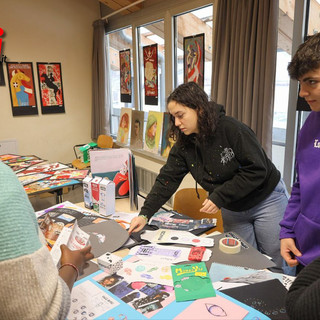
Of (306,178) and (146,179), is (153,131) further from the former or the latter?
(306,178)

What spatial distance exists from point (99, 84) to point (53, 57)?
78cm

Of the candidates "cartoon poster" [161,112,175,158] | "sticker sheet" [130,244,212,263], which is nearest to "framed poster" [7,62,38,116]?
"cartoon poster" [161,112,175,158]

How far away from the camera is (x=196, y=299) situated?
0.94 m

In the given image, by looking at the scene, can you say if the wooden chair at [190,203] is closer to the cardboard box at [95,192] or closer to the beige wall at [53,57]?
the cardboard box at [95,192]

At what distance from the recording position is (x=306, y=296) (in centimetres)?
54

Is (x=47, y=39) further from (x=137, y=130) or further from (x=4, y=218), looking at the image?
(x=4, y=218)

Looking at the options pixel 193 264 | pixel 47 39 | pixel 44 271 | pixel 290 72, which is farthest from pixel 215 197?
pixel 47 39

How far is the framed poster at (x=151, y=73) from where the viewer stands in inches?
144

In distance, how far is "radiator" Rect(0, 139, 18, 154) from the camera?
4219mm

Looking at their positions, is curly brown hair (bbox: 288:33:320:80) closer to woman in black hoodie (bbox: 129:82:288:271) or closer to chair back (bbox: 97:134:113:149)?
woman in black hoodie (bbox: 129:82:288:271)

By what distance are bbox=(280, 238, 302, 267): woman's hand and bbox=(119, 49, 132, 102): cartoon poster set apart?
3.45 metres

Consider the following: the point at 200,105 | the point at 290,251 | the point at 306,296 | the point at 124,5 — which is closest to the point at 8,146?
the point at 124,5

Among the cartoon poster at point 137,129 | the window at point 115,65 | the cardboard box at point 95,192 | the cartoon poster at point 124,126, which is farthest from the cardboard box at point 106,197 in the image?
the window at point 115,65

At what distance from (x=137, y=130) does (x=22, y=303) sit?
336 cm
